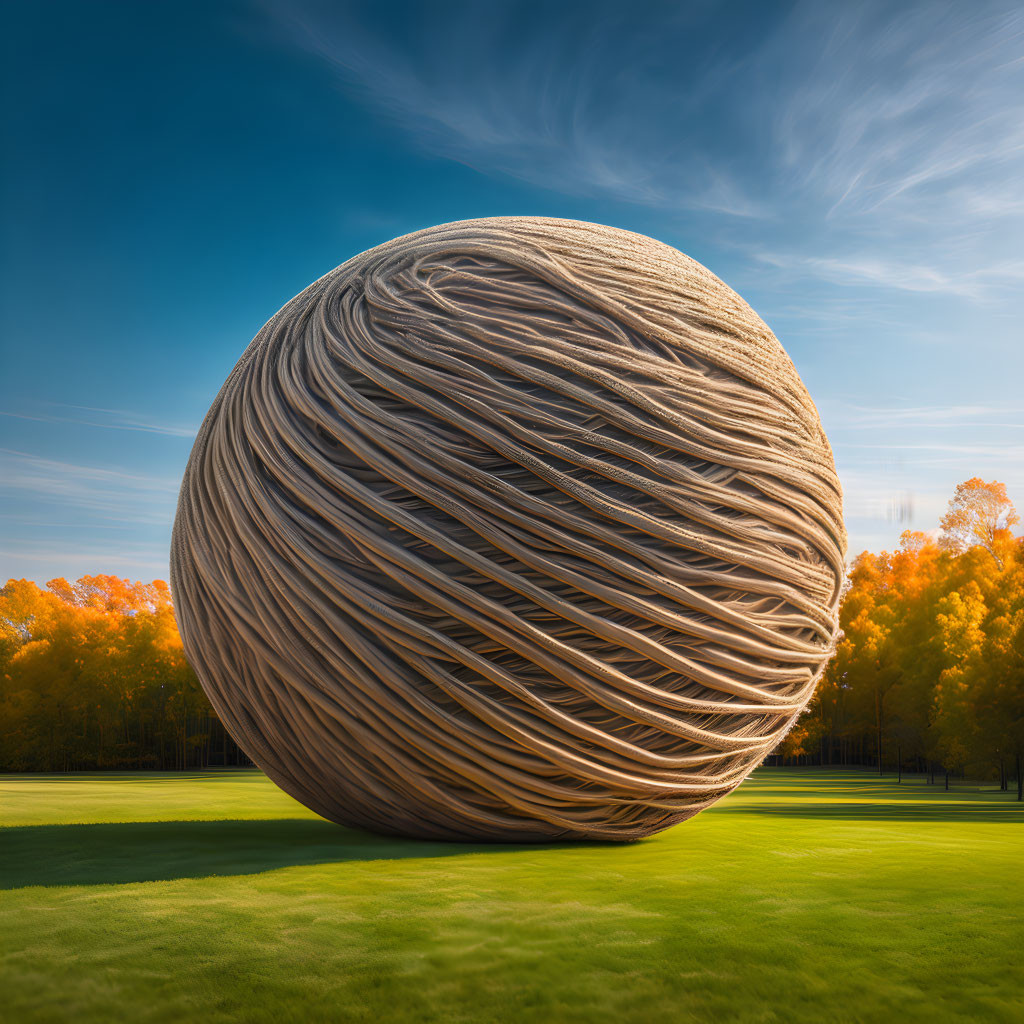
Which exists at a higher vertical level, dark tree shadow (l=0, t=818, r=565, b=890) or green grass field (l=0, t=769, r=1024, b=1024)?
green grass field (l=0, t=769, r=1024, b=1024)

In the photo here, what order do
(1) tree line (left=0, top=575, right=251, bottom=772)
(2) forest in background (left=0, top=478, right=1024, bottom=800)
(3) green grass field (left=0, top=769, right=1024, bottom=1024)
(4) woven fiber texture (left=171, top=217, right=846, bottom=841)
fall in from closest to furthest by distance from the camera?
(3) green grass field (left=0, top=769, right=1024, bottom=1024)
(4) woven fiber texture (left=171, top=217, right=846, bottom=841)
(2) forest in background (left=0, top=478, right=1024, bottom=800)
(1) tree line (left=0, top=575, right=251, bottom=772)

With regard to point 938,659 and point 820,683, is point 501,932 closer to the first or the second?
point 938,659

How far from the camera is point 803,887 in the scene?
4234mm

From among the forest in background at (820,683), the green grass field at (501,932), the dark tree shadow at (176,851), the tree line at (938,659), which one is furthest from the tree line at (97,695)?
the green grass field at (501,932)

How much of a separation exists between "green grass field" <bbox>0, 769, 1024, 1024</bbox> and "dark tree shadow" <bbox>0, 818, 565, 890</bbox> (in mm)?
30

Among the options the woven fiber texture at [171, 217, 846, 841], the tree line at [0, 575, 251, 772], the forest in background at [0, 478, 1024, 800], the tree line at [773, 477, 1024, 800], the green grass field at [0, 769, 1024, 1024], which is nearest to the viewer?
the green grass field at [0, 769, 1024, 1024]

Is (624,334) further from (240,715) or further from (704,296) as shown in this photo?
(240,715)

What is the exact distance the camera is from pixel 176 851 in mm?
5195

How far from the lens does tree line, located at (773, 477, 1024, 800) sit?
14.4 meters

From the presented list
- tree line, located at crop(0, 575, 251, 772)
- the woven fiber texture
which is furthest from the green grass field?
tree line, located at crop(0, 575, 251, 772)

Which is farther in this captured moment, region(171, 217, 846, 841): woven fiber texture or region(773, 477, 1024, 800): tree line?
region(773, 477, 1024, 800): tree line

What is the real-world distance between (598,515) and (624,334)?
3.78ft

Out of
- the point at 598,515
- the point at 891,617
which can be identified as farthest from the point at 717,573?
the point at 891,617

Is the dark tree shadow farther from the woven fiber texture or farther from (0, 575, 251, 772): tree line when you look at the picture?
(0, 575, 251, 772): tree line
